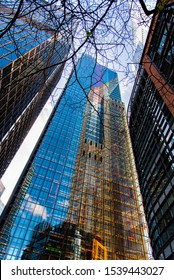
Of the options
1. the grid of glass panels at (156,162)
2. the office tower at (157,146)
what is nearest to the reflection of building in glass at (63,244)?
the grid of glass panels at (156,162)

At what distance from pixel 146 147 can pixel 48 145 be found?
97.0ft

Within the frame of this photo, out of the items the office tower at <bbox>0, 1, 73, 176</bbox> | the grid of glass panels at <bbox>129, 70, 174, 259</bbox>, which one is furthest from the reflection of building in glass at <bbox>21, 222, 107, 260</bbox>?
the office tower at <bbox>0, 1, 73, 176</bbox>

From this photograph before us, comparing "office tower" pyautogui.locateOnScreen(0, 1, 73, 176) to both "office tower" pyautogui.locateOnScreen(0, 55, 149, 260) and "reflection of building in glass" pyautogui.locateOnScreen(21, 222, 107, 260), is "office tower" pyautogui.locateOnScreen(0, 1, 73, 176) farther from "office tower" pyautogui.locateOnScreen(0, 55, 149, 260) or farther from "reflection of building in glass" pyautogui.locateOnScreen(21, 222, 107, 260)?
"reflection of building in glass" pyautogui.locateOnScreen(21, 222, 107, 260)

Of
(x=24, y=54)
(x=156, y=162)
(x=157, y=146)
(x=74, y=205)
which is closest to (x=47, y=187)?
(x=74, y=205)

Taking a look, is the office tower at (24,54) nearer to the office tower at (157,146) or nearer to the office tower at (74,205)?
the office tower at (74,205)

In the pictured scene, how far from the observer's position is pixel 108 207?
3778 centimetres

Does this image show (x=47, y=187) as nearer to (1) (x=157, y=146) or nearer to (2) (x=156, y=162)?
(2) (x=156, y=162)

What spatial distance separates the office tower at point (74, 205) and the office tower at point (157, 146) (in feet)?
17.2

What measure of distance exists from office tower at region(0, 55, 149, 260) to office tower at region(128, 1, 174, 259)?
5.24 metres

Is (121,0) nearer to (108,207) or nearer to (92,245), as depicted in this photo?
(92,245)

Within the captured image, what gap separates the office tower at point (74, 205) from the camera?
94.7 feet

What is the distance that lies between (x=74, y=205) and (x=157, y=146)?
2362 cm

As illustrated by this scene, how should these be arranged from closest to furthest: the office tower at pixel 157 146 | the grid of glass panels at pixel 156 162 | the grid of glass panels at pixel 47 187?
1. the office tower at pixel 157 146
2. the grid of glass panels at pixel 156 162
3. the grid of glass panels at pixel 47 187

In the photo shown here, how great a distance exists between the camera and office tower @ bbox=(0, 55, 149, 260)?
1136 inches
